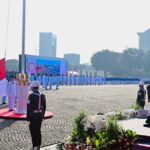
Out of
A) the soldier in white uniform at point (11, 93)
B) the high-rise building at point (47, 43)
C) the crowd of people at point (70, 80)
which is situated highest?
the high-rise building at point (47, 43)

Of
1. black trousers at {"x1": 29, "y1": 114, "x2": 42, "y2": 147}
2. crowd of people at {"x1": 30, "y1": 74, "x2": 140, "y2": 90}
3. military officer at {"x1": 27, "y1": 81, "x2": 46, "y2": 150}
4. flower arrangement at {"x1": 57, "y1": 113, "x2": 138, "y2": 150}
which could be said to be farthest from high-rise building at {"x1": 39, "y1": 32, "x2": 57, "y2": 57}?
flower arrangement at {"x1": 57, "y1": 113, "x2": 138, "y2": 150}

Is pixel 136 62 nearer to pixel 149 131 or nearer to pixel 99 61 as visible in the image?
pixel 99 61

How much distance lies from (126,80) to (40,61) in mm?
29502

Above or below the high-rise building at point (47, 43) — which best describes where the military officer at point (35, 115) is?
below

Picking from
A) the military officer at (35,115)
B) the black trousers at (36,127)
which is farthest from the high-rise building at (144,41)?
the black trousers at (36,127)

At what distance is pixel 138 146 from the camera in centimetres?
784

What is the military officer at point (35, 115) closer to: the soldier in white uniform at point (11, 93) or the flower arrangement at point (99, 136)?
the flower arrangement at point (99, 136)

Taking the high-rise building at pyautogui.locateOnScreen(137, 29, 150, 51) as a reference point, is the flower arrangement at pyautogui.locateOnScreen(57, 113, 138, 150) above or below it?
below

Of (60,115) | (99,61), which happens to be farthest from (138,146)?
(99,61)

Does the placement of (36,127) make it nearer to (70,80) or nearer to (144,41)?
(70,80)

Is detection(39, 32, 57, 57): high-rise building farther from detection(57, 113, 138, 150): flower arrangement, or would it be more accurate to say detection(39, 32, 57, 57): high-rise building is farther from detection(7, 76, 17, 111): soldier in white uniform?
detection(57, 113, 138, 150): flower arrangement

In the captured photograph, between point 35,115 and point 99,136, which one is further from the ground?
point 35,115

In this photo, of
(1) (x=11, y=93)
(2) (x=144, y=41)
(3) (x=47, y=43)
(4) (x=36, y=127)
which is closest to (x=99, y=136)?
(4) (x=36, y=127)

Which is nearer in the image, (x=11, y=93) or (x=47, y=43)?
(x=11, y=93)
